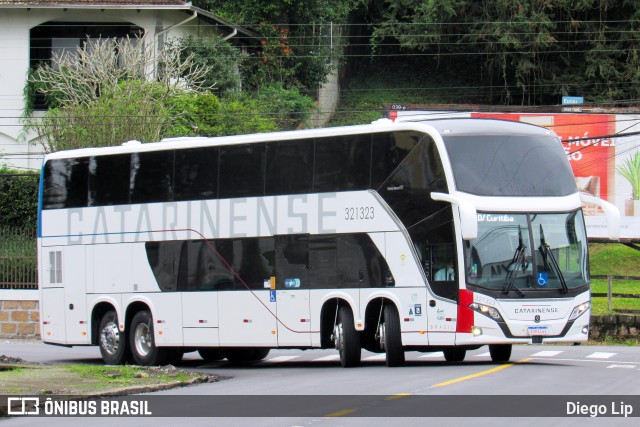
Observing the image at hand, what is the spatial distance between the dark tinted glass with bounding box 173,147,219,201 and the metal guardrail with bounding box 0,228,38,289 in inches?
478

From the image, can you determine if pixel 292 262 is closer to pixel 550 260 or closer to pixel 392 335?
pixel 392 335

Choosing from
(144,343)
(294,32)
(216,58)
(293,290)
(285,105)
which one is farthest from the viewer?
(294,32)

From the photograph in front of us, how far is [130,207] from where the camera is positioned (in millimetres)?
23969

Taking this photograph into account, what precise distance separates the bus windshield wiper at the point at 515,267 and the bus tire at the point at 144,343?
764 cm

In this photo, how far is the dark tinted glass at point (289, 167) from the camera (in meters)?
21.7

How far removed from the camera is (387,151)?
68.2 feet

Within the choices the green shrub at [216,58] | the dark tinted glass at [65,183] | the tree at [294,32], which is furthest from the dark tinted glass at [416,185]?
the tree at [294,32]

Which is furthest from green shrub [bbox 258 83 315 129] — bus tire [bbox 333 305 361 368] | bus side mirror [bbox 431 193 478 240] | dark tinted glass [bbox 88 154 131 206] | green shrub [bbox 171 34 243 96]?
bus side mirror [bbox 431 193 478 240]

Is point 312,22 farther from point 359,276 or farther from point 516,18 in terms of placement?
point 359,276

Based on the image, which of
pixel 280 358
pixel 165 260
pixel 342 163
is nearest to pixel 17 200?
pixel 280 358

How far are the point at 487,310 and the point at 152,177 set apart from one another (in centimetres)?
781

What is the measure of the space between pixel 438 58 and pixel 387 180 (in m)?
46.2

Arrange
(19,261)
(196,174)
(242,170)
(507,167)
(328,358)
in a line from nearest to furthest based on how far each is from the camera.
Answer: (507,167)
(242,170)
(196,174)
(328,358)
(19,261)

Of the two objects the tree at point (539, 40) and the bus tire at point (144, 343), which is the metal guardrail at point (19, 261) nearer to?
the bus tire at point (144, 343)
